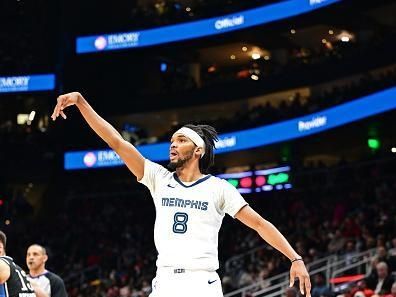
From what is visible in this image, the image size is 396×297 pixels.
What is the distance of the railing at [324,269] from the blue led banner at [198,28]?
10.9m

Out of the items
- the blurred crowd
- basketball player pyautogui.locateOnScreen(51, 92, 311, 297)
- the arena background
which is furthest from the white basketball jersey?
the blurred crowd

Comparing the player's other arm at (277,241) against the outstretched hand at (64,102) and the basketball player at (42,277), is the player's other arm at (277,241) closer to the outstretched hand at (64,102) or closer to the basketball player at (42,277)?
the outstretched hand at (64,102)

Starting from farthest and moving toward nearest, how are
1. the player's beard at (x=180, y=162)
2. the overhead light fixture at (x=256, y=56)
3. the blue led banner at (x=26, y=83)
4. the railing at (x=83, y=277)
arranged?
the overhead light fixture at (x=256, y=56) → the blue led banner at (x=26, y=83) → the railing at (x=83, y=277) → the player's beard at (x=180, y=162)

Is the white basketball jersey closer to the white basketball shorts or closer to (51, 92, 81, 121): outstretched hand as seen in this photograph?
the white basketball shorts

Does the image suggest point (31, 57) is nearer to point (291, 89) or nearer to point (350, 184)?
point (291, 89)

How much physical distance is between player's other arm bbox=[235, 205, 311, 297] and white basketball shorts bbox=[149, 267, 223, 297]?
491 millimetres

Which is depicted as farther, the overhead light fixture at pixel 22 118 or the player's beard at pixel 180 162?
the overhead light fixture at pixel 22 118

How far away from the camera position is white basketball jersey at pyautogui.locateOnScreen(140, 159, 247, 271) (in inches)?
235

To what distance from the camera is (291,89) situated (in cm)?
3145

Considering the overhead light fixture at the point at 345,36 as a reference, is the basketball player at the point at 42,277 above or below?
below

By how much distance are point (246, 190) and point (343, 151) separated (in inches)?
215

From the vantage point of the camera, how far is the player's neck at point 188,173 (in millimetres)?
6273

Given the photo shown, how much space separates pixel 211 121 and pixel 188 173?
89.4 ft

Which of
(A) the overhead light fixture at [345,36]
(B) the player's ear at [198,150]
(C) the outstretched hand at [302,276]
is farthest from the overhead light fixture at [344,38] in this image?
(C) the outstretched hand at [302,276]
